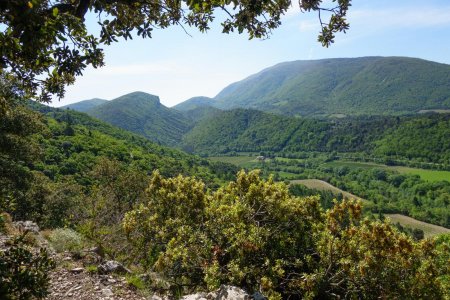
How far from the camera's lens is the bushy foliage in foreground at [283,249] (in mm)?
8609

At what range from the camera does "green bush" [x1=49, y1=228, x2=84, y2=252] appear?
38.1 ft

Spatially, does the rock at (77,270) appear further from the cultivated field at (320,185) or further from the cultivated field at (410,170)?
the cultivated field at (410,170)

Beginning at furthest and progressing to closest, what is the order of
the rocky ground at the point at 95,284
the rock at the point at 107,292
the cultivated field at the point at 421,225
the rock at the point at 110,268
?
the cultivated field at the point at 421,225 → the rock at the point at 110,268 → the rock at the point at 107,292 → the rocky ground at the point at 95,284

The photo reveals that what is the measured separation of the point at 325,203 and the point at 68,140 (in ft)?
229

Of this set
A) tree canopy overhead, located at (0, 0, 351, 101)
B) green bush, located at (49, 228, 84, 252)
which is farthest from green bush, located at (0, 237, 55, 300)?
green bush, located at (49, 228, 84, 252)

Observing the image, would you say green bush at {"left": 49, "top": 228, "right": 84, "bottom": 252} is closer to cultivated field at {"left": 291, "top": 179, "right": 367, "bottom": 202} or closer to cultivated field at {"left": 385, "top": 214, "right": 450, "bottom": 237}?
cultivated field at {"left": 385, "top": 214, "right": 450, "bottom": 237}

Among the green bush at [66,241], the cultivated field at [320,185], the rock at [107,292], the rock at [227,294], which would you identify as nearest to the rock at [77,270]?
the rock at [107,292]

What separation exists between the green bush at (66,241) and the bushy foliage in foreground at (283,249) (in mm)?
2260

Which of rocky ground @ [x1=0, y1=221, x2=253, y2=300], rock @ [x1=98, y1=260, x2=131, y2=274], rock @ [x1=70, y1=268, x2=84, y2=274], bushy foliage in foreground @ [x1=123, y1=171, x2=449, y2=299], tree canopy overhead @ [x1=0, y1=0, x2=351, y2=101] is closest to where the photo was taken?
tree canopy overhead @ [x1=0, y1=0, x2=351, y2=101]

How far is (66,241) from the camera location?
12.1 m

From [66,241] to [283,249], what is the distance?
8281 millimetres

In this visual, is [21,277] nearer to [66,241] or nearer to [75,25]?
[75,25]

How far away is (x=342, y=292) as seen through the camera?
926 centimetres

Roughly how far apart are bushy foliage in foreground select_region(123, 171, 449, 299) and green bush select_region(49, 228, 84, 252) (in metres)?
2.26
